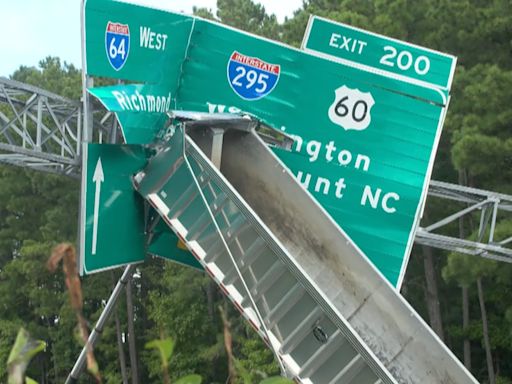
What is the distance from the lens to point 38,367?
36.1m

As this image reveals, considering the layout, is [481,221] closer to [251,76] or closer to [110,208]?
[251,76]

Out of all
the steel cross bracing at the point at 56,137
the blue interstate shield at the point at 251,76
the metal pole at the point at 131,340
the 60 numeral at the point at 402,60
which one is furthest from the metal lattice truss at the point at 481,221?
the metal pole at the point at 131,340

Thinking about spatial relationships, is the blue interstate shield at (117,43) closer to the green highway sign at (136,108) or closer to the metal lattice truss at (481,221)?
the green highway sign at (136,108)

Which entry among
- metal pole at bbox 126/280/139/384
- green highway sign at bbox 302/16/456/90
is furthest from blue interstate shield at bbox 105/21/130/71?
metal pole at bbox 126/280/139/384

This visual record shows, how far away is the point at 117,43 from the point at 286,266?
4.27 meters

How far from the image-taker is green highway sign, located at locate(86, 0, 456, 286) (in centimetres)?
1155

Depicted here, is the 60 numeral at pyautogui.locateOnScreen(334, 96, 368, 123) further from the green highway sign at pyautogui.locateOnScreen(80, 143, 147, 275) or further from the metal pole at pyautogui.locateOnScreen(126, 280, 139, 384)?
the metal pole at pyautogui.locateOnScreen(126, 280, 139, 384)

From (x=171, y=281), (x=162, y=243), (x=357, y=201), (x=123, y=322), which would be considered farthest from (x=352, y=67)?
(x=123, y=322)

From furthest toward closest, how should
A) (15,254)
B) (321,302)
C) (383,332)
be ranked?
(15,254) → (383,332) → (321,302)

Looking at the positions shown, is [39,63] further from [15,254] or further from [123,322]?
[123,322]

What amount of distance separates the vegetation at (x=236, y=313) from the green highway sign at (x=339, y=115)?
140 inches

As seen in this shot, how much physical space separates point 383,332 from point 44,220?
28659 mm

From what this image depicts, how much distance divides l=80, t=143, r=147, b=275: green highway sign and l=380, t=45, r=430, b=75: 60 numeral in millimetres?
3865

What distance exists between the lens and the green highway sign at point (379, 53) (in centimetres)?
1186
